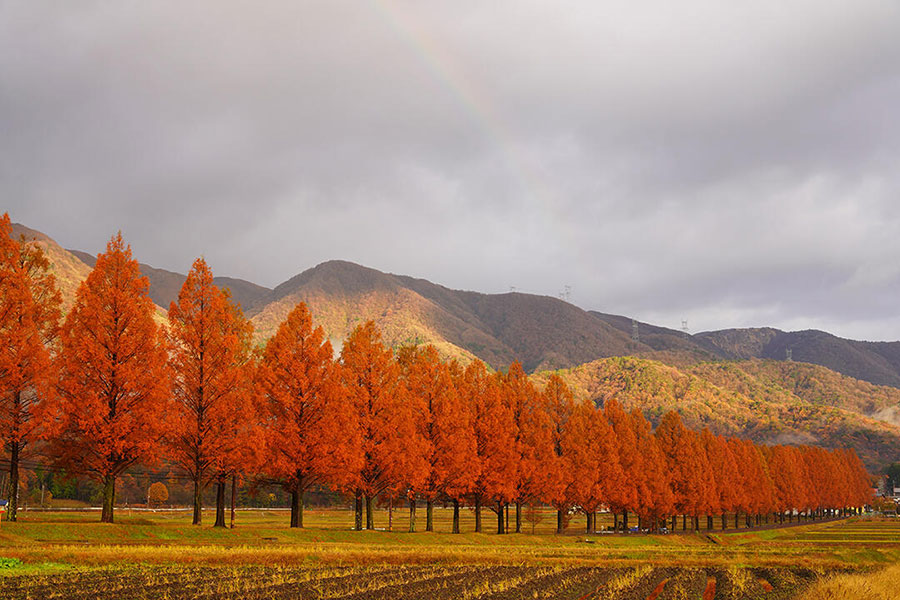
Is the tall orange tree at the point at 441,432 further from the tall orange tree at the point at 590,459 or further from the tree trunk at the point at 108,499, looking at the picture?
the tree trunk at the point at 108,499

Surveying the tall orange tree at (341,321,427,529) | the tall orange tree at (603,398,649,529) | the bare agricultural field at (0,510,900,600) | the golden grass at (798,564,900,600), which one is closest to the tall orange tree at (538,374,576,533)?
the tall orange tree at (603,398,649,529)

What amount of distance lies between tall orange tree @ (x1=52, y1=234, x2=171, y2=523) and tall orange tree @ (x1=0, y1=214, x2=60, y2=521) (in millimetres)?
1257

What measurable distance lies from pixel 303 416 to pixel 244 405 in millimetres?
5765

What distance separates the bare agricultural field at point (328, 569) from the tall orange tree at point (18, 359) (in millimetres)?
5698

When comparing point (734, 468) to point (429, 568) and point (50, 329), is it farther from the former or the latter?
point (50, 329)

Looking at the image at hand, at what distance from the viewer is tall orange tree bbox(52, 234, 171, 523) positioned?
35.8 metres

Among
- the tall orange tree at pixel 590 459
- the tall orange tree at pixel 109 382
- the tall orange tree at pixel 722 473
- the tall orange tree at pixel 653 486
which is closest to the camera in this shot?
the tall orange tree at pixel 109 382

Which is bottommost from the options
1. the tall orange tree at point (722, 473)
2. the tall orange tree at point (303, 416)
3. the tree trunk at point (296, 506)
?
the tall orange tree at point (722, 473)

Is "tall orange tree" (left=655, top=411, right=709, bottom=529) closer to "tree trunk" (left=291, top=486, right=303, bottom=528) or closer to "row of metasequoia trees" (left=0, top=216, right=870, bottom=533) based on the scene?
"row of metasequoia trees" (left=0, top=216, right=870, bottom=533)

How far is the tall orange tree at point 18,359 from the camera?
3441 centimetres

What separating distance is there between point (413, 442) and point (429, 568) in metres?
21.4

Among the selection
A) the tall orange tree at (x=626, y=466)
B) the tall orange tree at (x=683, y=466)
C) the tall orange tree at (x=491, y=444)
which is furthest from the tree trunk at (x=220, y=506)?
the tall orange tree at (x=683, y=466)

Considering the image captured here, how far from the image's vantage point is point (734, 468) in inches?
4306

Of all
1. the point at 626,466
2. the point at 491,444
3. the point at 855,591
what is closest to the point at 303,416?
the point at 491,444
